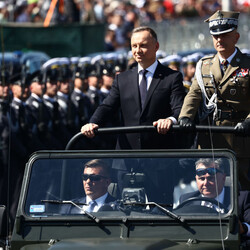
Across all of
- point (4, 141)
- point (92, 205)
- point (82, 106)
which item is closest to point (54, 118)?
point (82, 106)

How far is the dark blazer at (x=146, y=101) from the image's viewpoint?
7.88 metres

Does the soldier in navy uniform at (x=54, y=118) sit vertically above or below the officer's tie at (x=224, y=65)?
below

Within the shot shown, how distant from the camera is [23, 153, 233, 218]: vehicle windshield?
20.1 ft

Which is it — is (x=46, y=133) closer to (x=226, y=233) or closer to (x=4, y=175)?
(x=4, y=175)

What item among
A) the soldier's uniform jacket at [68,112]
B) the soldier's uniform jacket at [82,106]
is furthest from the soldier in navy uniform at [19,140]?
the soldier's uniform jacket at [82,106]

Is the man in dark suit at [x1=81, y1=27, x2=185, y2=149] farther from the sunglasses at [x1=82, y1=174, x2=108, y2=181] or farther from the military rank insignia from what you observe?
the sunglasses at [x1=82, y1=174, x2=108, y2=181]

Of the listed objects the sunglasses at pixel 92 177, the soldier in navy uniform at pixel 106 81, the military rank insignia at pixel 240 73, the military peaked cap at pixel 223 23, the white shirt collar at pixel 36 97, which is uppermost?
the military peaked cap at pixel 223 23

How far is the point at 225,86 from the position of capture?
25.0 feet

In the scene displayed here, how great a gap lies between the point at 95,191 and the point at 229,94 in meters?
1.74

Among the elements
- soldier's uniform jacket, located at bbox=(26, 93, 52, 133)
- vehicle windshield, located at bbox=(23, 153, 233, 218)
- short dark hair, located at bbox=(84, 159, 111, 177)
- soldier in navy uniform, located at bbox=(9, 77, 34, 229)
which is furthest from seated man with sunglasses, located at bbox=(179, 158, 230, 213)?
soldier's uniform jacket, located at bbox=(26, 93, 52, 133)

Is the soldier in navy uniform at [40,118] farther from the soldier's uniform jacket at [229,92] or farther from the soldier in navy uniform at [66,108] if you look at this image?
the soldier's uniform jacket at [229,92]

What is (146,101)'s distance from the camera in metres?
7.97

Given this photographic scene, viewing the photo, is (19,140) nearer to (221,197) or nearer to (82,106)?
(82,106)

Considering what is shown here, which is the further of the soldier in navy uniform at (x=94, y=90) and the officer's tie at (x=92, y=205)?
the soldier in navy uniform at (x=94, y=90)
